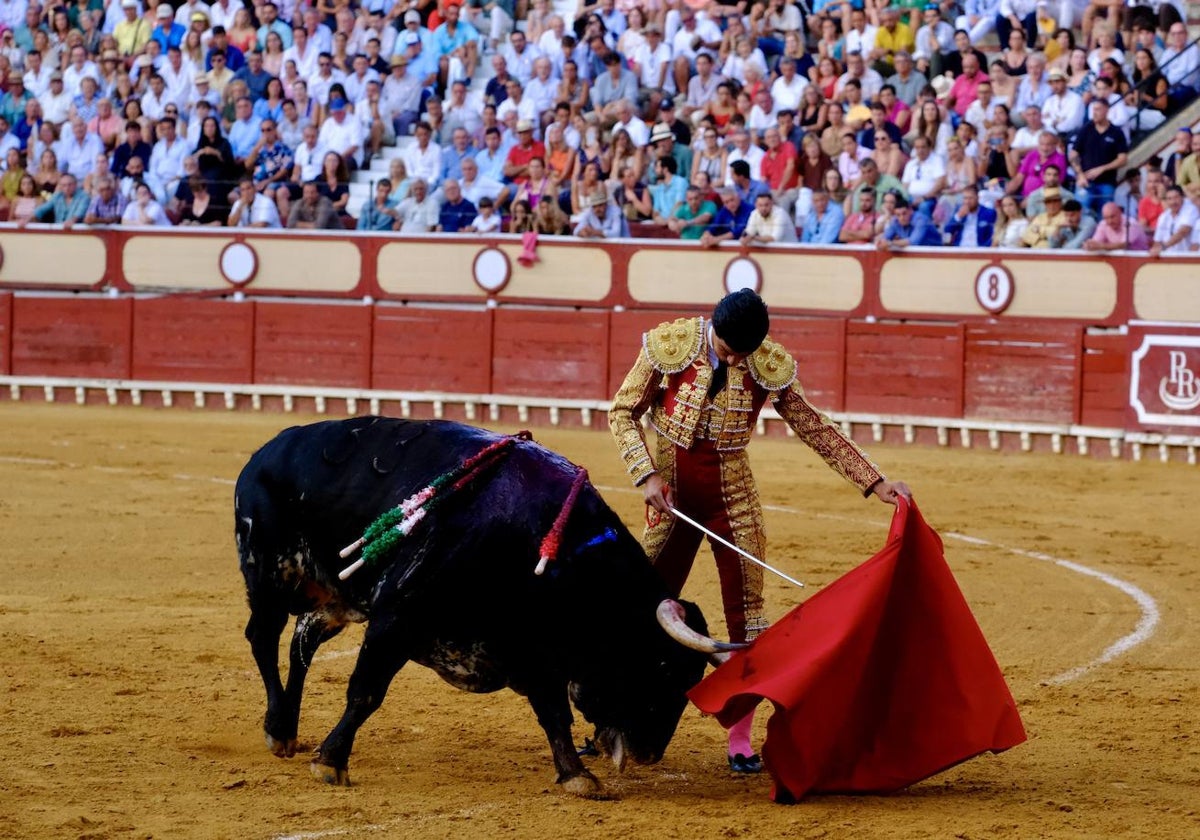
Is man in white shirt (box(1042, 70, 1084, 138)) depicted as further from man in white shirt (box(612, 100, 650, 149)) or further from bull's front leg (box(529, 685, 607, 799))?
bull's front leg (box(529, 685, 607, 799))

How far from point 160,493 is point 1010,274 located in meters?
5.84

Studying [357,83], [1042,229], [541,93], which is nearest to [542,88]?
[541,93]

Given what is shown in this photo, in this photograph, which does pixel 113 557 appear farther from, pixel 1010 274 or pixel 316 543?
pixel 1010 274

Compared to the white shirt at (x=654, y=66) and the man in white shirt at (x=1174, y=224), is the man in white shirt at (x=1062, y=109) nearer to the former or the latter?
the man in white shirt at (x=1174, y=224)

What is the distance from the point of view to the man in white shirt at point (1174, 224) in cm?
1163

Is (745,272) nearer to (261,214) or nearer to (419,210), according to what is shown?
(419,210)

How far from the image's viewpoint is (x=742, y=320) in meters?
4.40

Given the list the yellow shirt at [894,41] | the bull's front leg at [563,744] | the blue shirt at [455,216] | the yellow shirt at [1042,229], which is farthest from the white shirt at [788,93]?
the bull's front leg at [563,744]

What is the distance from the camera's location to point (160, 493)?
32.4 ft

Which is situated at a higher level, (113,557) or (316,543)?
(316,543)

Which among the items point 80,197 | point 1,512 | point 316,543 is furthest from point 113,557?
point 80,197

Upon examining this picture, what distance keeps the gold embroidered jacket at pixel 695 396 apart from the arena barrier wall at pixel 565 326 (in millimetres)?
7568

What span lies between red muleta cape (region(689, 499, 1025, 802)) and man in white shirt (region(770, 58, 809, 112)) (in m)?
9.38

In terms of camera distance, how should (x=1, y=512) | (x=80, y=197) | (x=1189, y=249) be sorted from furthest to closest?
(x=80, y=197) → (x=1189, y=249) → (x=1, y=512)
